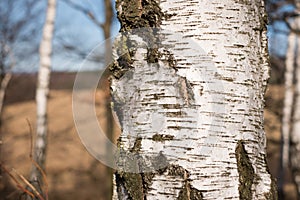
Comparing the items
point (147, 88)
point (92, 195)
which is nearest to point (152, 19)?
point (147, 88)

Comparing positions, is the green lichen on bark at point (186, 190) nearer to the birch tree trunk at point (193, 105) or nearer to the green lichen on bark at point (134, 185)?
the birch tree trunk at point (193, 105)

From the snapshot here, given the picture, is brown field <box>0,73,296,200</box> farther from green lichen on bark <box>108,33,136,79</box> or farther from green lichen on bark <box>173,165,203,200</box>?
green lichen on bark <box>173,165,203,200</box>

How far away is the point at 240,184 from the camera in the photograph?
1.39 meters

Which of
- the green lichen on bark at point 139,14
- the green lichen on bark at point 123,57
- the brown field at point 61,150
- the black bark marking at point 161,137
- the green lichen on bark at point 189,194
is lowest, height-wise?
the brown field at point 61,150

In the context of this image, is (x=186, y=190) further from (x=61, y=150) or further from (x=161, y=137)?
(x=61, y=150)

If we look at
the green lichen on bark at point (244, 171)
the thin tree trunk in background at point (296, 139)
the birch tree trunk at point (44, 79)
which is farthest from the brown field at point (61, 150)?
the green lichen on bark at point (244, 171)

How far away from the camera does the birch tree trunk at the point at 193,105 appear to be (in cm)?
136

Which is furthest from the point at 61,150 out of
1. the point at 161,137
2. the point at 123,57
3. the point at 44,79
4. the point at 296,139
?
the point at 161,137

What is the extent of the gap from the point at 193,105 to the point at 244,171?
26 cm

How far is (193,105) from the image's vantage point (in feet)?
4.51

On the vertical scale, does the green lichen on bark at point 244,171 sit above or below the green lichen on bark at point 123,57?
below

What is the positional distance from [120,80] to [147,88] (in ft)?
0.43

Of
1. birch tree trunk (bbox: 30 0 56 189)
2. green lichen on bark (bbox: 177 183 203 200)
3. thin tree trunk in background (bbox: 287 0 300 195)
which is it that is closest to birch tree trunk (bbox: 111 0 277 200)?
green lichen on bark (bbox: 177 183 203 200)

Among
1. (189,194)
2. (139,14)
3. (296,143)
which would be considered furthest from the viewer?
(296,143)
